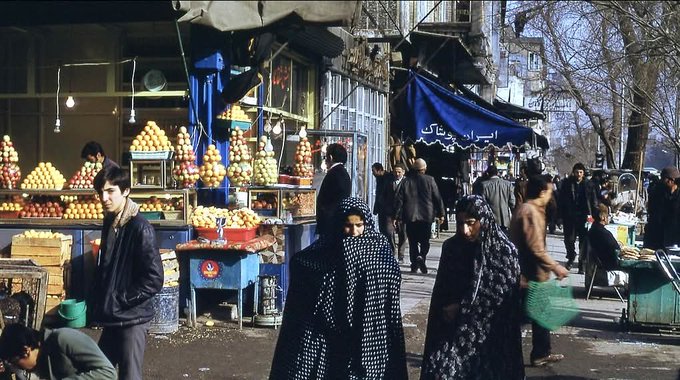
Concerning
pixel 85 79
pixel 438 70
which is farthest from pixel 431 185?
pixel 438 70

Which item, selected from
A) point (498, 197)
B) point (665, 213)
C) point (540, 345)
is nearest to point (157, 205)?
point (540, 345)

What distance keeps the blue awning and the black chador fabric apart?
11039 mm

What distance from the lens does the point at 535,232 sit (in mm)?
7680

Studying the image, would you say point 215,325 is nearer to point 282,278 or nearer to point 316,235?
point 282,278

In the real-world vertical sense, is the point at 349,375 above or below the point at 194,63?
below

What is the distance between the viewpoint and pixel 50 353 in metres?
4.83

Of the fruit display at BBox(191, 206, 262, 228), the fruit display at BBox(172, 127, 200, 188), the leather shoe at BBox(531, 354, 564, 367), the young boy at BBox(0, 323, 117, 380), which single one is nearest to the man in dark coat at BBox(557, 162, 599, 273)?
the fruit display at BBox(191, 206, 262, 228)

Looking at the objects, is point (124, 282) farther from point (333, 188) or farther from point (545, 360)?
point (333, 188)

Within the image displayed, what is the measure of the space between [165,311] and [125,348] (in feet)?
13.5

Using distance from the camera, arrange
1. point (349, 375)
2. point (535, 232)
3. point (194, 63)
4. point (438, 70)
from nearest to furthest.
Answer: point (349, 375)
point (535, 232)
point (194, 63)
point (438, 70)

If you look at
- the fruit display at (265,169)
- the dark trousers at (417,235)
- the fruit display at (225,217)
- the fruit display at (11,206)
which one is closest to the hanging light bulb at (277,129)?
the fruit display at (265,169)

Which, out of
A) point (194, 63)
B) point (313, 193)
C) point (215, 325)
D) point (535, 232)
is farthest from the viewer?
point (313, 193)

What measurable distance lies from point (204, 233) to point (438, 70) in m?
15.9

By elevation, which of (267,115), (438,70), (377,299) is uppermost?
(438,70)
